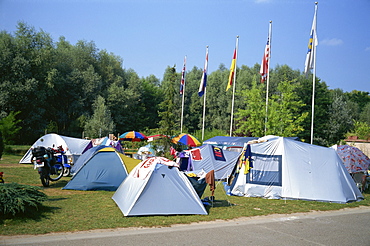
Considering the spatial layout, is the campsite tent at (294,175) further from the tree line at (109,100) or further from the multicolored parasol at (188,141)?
the tree line at (109,100)

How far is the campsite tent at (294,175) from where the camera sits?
11359 mm

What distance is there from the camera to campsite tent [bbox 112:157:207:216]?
7.88m

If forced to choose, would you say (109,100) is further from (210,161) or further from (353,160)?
(353,160)

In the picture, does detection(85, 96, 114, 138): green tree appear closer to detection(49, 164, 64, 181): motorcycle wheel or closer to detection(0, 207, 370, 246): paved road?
detection(49, 164, 64, 181): motorcycle wheel

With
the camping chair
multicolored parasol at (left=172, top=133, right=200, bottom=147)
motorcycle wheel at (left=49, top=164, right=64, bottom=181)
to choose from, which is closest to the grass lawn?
motorcycle wheel at (left=49, top=164, right=64, bottom=181)

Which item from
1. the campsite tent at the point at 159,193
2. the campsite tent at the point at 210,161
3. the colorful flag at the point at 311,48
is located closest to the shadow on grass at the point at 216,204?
the campsite tent at the point at 159,193

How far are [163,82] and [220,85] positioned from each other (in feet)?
47.7

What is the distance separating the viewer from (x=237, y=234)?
266 inches

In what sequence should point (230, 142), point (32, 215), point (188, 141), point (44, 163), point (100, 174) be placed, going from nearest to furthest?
point (32, 215), point (100, 174), point (44, 163), point (230, 142), point (188, 141)

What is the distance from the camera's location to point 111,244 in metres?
5.67

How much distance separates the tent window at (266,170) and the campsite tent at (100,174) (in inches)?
178

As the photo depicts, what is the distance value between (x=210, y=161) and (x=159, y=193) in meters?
7.88

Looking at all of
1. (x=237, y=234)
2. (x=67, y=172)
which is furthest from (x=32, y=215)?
(x=67, y=172)

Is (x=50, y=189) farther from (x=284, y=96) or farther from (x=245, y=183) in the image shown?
(x=284, y=96)
